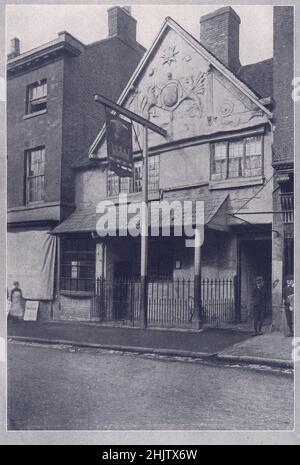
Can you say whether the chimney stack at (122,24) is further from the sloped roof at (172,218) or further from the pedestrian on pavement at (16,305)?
the pedestrian on pavement at (16,305)

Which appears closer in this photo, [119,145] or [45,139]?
[119,145]

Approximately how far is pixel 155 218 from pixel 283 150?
407 cm

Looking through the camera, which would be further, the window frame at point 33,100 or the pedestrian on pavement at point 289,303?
the window frame at point 33,100

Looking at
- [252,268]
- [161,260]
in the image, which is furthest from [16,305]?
[252,268]

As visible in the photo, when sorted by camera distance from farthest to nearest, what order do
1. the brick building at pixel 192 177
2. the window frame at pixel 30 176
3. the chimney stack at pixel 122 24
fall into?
the chimney stack at pixel 122 24, the window frame at pixel 30 176, the brick building at pixel 192 177

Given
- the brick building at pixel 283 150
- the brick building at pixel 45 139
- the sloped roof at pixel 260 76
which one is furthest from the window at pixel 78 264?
the sloped roof at pixel 260 76

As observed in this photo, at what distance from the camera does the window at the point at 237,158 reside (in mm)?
12570

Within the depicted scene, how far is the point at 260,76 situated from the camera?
47.3 ft

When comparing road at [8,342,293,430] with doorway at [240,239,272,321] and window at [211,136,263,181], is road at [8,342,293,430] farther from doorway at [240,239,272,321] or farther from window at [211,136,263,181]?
window at [211,136,263,181]

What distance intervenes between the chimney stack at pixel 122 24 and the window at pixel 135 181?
242 inches

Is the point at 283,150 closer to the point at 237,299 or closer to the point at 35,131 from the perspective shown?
the point at 237,299

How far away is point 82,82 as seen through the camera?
1595 centimetres

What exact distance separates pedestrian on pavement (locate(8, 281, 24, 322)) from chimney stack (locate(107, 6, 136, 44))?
10596mm
